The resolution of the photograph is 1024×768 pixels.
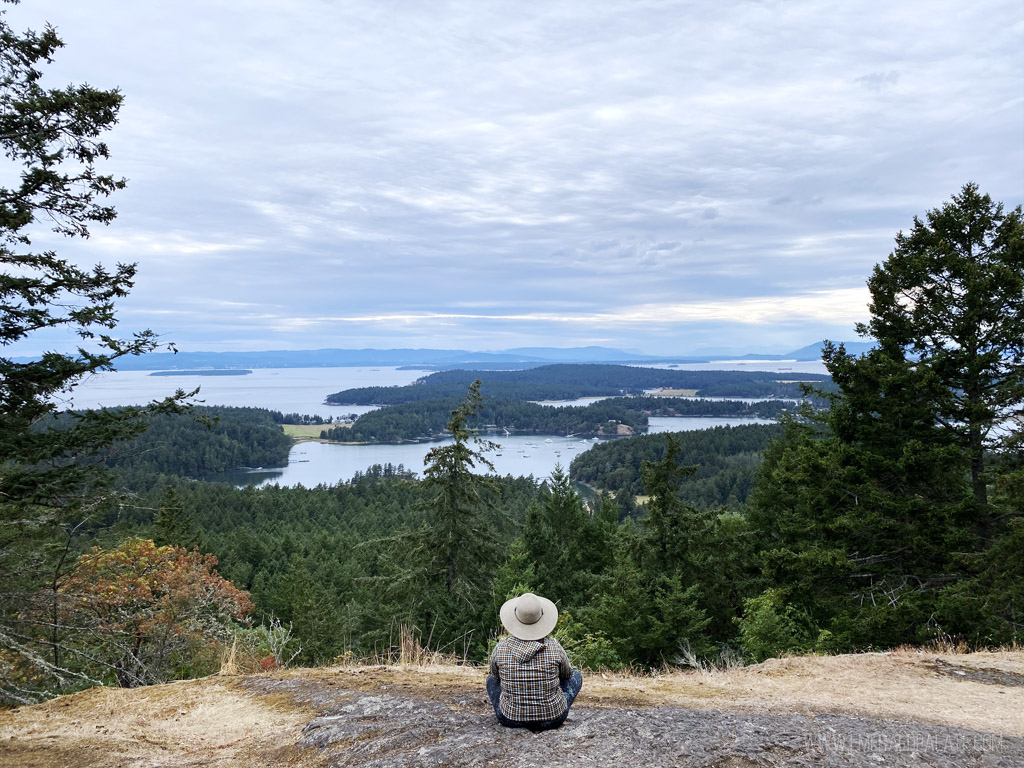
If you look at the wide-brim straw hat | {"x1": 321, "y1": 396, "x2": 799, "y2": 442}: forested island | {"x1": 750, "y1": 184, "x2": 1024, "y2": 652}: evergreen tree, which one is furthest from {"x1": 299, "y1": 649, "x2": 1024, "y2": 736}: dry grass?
{"x1": 321, "y1": 396, "x2": 799, "y2": 442}: forested island

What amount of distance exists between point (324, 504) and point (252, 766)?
3239 inches

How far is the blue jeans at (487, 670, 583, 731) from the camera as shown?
4508 mm

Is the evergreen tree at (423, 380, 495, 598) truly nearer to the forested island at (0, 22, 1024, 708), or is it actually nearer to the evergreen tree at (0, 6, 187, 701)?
the forested island at (0, 22, 1024, 708)

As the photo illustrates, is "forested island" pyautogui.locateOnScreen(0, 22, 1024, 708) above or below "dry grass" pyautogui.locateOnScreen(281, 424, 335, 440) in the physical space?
above

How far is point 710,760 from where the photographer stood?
157 inches

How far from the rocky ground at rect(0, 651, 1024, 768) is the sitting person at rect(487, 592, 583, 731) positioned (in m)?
0.13

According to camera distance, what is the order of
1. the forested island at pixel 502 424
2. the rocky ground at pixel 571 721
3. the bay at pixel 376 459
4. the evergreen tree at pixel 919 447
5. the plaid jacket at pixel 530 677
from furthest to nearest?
the forested island at pixel 502 424
the bay at pixel 376 459
the evergreen tree at pixel 919 447
the plaid jacket at pixel 530 677
the rocky ground at pixel 571 721

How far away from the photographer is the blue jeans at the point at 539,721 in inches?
177

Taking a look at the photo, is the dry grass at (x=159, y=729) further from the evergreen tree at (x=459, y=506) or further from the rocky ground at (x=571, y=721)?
the evergreen tree at (x=459, y=506)

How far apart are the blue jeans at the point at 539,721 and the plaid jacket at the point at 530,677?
0.11ft

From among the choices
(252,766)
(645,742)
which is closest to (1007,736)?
(645,742)

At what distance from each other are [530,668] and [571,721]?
74 centimetres

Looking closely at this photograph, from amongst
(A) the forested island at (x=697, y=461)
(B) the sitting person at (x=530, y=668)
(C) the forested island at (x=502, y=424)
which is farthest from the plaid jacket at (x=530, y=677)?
(C) the forested island at (x=502, y=424)

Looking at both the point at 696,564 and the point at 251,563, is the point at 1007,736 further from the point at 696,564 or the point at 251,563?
the point at 251,563
